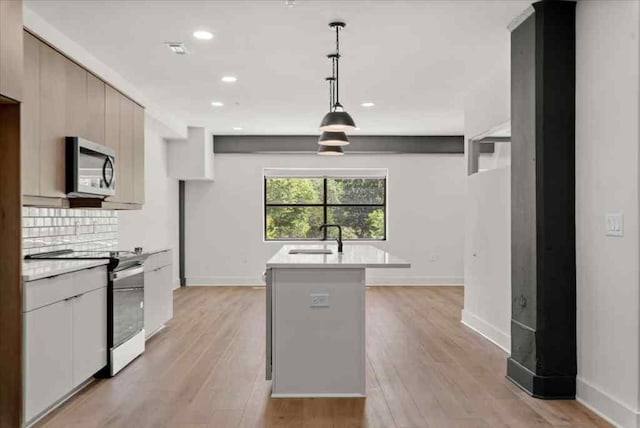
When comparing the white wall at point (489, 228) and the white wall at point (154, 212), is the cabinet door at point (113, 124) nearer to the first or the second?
the white wall at point (154, 212)

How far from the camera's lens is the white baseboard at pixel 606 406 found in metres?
2.84

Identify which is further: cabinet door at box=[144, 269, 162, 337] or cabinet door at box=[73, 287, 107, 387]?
cabinet door at box=[144, 269, 162, 337]

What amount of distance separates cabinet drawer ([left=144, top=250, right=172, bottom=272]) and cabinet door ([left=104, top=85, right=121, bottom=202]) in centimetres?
65

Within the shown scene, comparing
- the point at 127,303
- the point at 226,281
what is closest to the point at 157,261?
the point at 127,303

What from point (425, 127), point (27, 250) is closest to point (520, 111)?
point (27, 250)

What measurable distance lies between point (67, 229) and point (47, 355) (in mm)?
1887

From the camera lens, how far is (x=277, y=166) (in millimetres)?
9156

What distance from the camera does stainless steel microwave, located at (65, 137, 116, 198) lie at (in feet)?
13.0

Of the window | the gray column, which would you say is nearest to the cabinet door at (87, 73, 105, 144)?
the gray column

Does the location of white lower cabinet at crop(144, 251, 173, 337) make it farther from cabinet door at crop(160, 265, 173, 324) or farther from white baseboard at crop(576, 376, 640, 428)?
white baseboard at crop(576, 376, 640, 428)

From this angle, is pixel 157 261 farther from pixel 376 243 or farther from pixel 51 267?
pixel 376 243

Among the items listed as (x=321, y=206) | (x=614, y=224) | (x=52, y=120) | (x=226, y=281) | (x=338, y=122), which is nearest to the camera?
(x=614, y=224)

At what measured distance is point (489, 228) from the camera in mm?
5184

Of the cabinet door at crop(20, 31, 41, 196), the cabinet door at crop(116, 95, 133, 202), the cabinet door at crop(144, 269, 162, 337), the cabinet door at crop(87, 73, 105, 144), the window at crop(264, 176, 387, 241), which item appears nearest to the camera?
the cabinet door at crop(20, 31, 41, 196)
